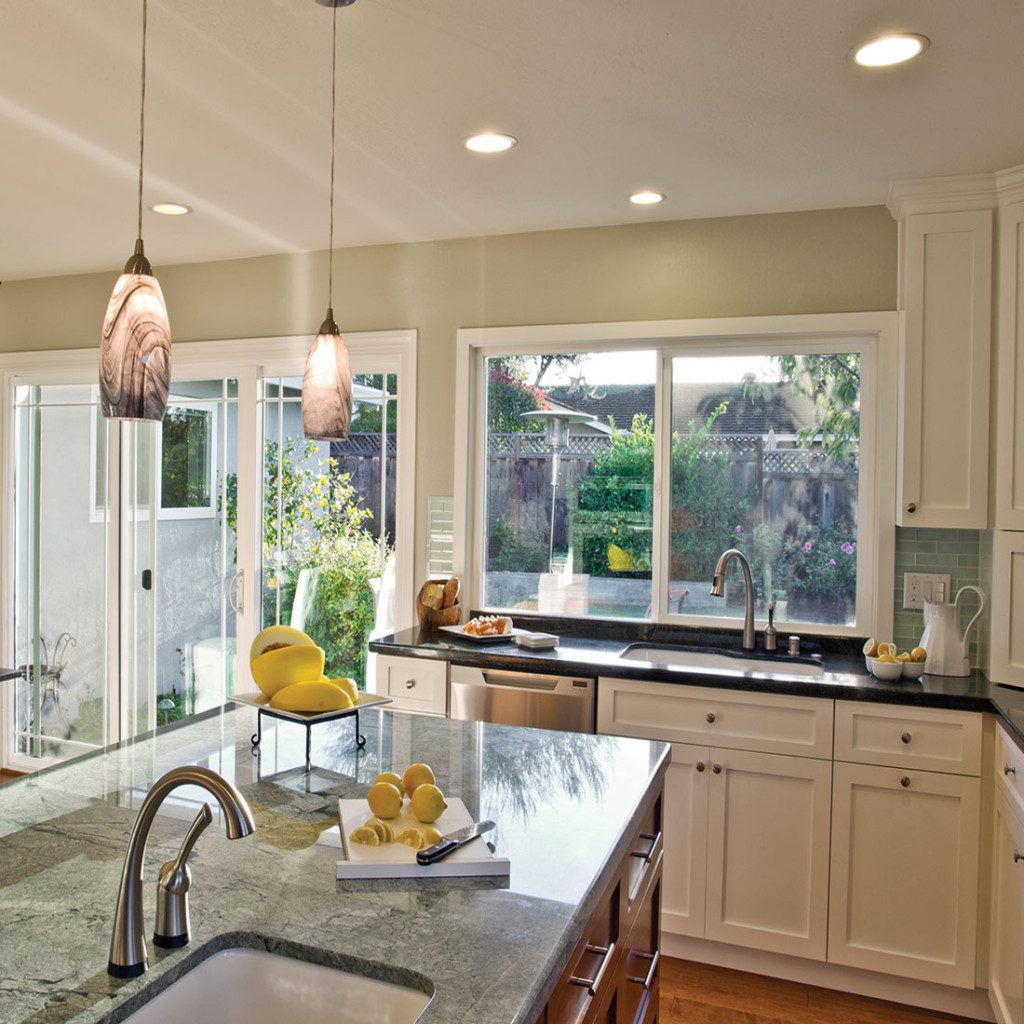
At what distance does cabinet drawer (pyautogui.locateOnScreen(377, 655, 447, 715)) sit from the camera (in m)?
3.28

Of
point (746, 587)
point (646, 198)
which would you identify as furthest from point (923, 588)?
point (646, 198)

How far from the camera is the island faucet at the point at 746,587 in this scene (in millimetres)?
3242

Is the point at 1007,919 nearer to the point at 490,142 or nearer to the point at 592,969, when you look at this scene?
the point at 592,969

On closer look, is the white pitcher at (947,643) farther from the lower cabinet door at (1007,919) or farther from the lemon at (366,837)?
the lemon at (366,837)

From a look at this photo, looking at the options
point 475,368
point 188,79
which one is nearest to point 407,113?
point 188,79

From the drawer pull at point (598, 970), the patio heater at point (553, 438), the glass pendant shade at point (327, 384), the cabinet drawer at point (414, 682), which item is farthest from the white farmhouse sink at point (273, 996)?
the patio heater at point (553, 438)

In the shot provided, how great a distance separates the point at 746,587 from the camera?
3.35 m

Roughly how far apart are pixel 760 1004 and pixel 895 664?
111cm

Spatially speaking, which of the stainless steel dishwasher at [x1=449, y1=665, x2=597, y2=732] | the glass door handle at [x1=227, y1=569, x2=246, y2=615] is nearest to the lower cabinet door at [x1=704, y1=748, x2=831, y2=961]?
the stainless steel dishwasher at [x1=449, y1=665, x2=597, y2=732]

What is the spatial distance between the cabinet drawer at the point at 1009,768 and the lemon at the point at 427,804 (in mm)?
1611

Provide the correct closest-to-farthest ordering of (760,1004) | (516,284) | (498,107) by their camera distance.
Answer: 1. (498,107)
2. (760,1004)
3. (516,284)

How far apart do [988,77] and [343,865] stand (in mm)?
2232

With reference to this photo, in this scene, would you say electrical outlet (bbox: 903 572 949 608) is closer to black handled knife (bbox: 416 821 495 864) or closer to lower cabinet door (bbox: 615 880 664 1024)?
lower cabinet door (bbox: 615 880 664 1024)

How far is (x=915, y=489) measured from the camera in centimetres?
296
